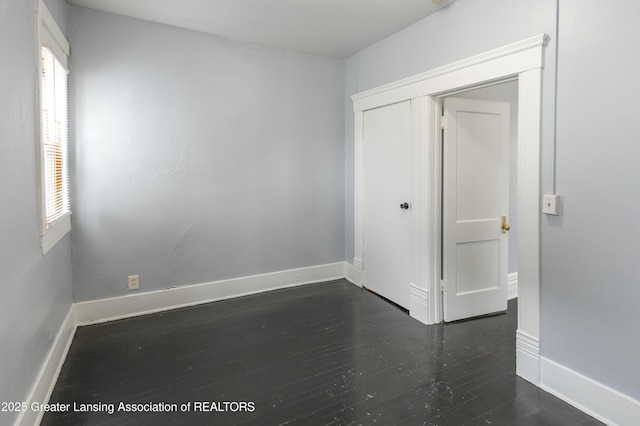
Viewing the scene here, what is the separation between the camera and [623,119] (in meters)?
1.76

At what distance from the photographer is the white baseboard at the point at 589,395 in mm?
1786

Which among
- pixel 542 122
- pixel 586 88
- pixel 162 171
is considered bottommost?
pixel 162 171

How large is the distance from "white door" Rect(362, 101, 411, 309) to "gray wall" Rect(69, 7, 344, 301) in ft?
1.73

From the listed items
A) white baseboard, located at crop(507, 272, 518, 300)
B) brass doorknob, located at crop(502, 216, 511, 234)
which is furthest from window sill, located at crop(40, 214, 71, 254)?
white baseboard, located at crop(507, 272, 518, 300)

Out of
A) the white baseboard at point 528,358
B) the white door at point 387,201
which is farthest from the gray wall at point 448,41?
the white baseboard at point 528,358

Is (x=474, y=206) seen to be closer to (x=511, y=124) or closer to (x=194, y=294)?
(x=511, y=124)

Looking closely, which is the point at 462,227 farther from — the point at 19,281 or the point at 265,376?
the point at 19,281

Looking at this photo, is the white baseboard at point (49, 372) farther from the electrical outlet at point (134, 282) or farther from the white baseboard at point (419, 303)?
the white baseboard at point (419, 303)

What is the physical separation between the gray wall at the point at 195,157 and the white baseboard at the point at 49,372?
43cm

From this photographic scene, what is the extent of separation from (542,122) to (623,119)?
407 millimetres

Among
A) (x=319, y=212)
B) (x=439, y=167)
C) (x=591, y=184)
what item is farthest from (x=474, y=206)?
(x=319, y=212)

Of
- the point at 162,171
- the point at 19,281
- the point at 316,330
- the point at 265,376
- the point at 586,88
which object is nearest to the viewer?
the point at 19,281

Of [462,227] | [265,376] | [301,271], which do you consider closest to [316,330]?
[265,376]

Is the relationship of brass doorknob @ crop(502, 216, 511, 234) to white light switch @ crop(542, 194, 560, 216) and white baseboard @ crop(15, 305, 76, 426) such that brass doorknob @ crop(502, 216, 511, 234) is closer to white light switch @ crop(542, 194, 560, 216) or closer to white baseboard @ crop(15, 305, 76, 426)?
white light switch @ crop(542, 194, 560, 216)
